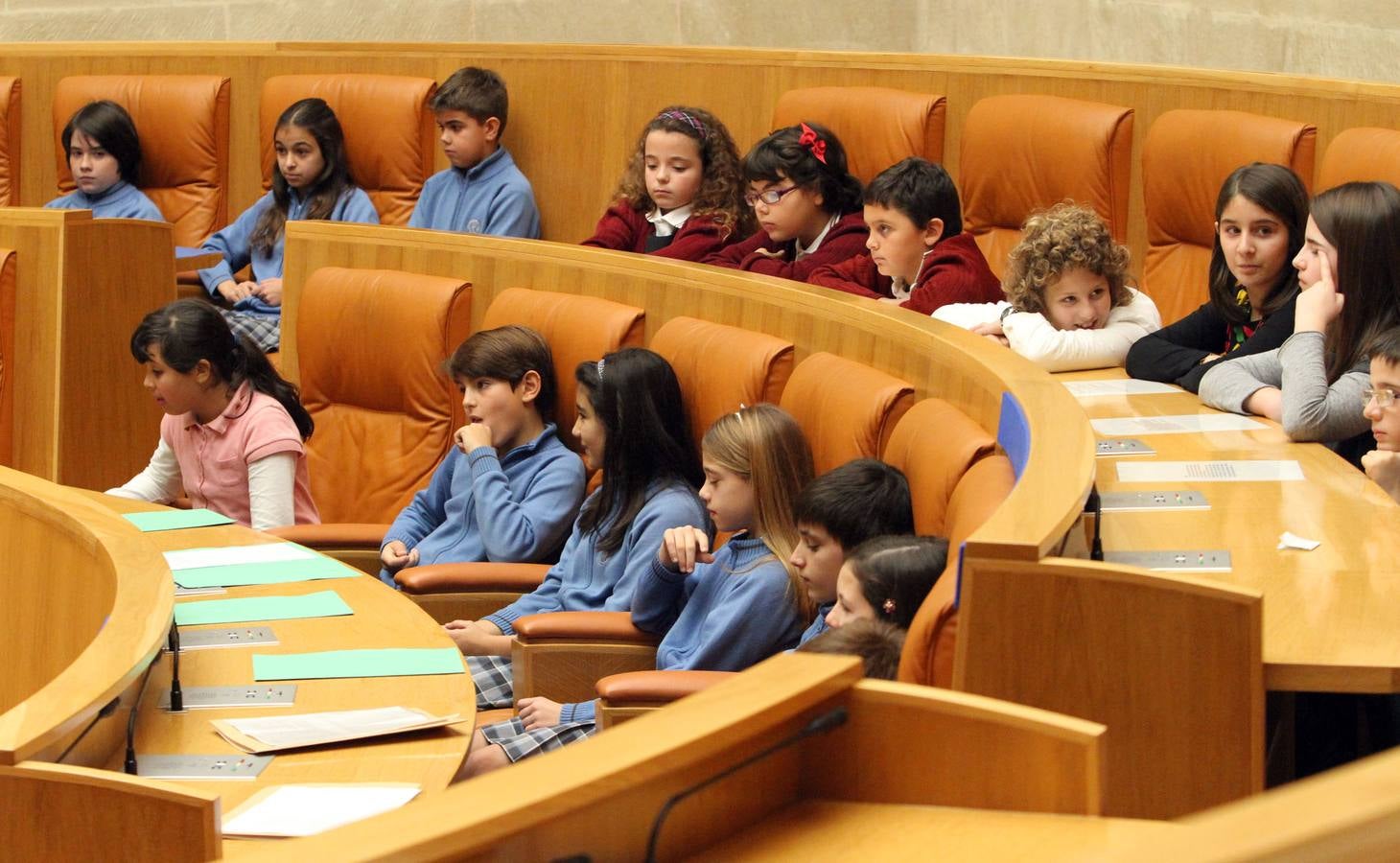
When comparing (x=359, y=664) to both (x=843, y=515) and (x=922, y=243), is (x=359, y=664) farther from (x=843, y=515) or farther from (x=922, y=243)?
(x=922, y=243)

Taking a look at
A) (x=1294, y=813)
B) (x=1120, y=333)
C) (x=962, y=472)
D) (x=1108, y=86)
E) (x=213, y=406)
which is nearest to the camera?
(x=1294, y=813)

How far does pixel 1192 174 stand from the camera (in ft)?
14.0

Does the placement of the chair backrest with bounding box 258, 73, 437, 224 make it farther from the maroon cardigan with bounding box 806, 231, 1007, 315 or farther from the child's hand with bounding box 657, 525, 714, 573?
the child's hand with bounding box 657, 525, 714, 573

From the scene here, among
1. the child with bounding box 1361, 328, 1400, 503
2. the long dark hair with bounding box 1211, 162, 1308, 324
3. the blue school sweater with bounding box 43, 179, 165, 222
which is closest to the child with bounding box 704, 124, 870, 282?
the long dark hair with bounding box 1211, 162, 1308, 324

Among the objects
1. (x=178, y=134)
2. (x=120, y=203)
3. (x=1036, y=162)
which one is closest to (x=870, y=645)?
(x=1036, y=162)

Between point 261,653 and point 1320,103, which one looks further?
point 1320,103

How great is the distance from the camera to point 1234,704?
1.82m

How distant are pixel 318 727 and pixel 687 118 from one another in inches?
111

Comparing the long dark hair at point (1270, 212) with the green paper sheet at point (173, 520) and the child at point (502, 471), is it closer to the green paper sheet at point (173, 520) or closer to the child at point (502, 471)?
the child at point (502, 471)

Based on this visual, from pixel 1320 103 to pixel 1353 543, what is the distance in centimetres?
222

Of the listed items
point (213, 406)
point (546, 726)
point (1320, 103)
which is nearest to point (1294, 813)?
point (546, 726)

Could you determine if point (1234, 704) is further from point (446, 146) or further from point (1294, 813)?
point (446, 146)

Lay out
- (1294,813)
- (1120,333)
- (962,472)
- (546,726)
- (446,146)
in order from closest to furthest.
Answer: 1. (1294,813)
2. (962,472)
3. (546,726)
4. (1120,333)
5. (446,146)

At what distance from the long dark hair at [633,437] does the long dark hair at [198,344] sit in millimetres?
952
